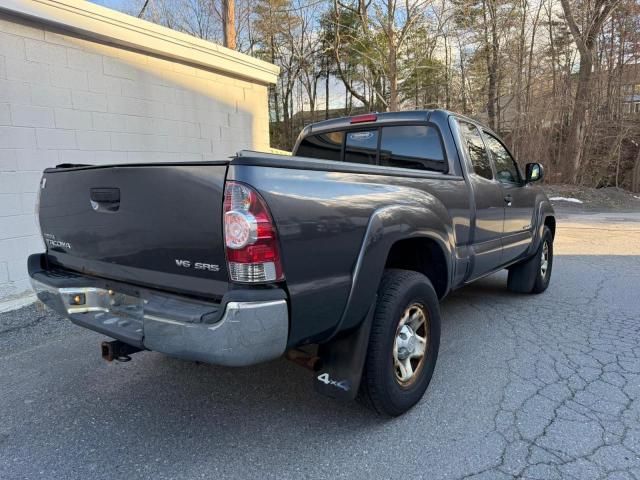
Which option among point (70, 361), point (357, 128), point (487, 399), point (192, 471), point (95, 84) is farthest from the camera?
point (95, 84)

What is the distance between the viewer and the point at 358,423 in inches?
110

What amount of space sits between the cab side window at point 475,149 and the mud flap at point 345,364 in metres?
2.08

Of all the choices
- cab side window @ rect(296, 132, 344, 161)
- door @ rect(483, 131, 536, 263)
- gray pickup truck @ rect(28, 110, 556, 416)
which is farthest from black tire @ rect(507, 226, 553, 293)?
cab side window @ rect(296, 132, 344, 161)

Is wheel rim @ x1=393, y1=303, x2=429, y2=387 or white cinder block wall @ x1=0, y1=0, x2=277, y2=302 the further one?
white cinder block wall @ x1=0, y1=0, x2=277, y2=302

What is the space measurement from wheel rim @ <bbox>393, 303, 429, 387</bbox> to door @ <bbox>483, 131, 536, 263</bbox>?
1.83 meters

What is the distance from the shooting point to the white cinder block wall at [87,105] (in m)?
5.23

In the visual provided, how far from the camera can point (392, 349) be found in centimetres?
268

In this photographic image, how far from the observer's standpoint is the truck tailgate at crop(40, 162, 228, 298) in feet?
6.94

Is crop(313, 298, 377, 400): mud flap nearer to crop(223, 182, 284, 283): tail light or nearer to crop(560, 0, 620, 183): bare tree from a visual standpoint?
crop(223, 182, 284, 283): tail light

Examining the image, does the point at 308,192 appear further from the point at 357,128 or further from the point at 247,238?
the point at 357,128

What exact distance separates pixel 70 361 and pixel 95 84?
3891 millimetres

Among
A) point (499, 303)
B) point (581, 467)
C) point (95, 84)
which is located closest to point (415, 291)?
point (581, 467)

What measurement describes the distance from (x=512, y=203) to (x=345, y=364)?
2943 millimetres

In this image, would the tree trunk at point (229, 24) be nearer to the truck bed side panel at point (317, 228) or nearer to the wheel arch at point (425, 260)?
the wheel arch at point (425, 260)
